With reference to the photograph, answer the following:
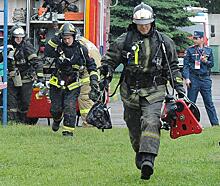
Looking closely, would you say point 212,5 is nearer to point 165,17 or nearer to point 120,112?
point 165,17

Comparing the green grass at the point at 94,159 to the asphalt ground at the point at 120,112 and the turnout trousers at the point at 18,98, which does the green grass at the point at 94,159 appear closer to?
the turnout trousers at the point at 18,98

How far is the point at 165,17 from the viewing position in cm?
3731

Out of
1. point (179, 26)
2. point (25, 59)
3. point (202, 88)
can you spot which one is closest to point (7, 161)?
point (25, 59)

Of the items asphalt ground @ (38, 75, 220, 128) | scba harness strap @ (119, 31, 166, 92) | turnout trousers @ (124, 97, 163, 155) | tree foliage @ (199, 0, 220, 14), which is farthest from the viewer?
tree foliage @ (199, 0, 220, 14)

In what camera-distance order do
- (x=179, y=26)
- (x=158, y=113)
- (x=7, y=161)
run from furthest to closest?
(x=179, y=26), (x=7, y=161), (x=158, y=113)

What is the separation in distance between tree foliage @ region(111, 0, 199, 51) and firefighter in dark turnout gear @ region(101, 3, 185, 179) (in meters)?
27.3

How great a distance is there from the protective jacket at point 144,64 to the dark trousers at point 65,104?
3797mm

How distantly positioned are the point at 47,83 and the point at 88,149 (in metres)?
2.99

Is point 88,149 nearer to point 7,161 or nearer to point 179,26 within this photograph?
point 7,161

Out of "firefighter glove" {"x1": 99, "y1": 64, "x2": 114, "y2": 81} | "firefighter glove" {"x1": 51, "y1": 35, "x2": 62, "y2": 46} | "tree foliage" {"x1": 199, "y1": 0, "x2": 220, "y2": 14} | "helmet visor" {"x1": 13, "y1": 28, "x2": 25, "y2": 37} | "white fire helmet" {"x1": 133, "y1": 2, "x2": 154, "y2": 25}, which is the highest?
"white fire helmet" {"x1": 133, "y1": 2, "x2": 154, "y2": 25}

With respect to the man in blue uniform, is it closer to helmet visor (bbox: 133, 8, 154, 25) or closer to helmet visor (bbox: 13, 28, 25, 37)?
helmet visor (bbox: 13, 28, 25, 37)

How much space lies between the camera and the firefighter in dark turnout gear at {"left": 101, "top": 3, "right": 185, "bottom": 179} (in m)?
8.34

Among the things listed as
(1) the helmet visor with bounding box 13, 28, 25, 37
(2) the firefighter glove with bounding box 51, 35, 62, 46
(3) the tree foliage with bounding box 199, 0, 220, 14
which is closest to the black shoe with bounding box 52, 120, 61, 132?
(2) the firefighter glove with bounding box 51, 35, 62, 46

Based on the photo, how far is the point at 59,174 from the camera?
8781 millimetres
